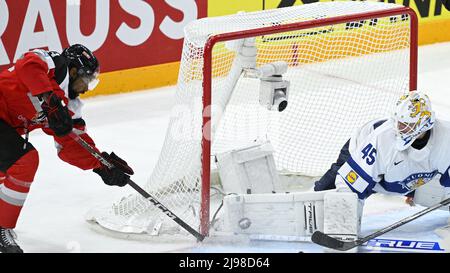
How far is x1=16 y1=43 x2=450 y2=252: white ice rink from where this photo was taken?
15.3 feet

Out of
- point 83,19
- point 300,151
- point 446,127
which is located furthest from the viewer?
point 83,19

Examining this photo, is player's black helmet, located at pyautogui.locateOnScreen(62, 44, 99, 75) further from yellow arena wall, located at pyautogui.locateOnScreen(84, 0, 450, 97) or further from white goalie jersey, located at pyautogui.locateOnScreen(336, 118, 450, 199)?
yellow arena wall, located at pyautogui.locateOnScreen(84, 0, 450, 97)

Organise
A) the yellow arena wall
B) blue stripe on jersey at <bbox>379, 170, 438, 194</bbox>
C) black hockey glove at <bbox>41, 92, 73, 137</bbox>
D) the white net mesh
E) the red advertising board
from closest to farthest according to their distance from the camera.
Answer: black hockey glove at <bbox>41, 92, 73, 137</bbox> < blue stripe on jersey at <bbox>379, 170, 438, 194</bbox> < the white net mesh < the red advertising board < the yellow arena wall

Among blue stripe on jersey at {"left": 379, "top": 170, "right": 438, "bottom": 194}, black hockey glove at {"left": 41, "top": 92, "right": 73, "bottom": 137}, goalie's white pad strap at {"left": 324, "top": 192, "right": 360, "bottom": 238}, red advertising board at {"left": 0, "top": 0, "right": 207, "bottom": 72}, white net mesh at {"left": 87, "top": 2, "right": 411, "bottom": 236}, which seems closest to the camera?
black hockey glove at {"left": 41, "top": 92, "right": 73, "bottom": 137}

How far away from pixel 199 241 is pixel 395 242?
814 millimetres

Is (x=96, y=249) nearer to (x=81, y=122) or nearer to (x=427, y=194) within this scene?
(x=81, y=122)

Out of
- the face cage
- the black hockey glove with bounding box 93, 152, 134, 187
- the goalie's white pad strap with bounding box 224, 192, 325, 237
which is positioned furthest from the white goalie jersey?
the face cage

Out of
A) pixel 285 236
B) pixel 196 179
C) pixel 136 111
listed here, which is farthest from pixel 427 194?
pixel 136 111

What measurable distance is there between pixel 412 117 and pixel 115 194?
1.64m

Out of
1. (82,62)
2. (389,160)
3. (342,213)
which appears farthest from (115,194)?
(389,160)

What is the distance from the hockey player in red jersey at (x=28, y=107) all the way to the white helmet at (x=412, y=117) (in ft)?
4.07

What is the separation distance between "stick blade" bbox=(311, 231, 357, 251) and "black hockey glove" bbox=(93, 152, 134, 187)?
2.74 ft

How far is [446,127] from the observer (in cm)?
450

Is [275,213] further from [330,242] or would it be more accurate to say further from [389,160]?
[389,160]
